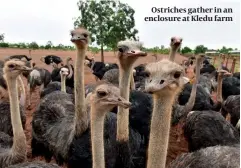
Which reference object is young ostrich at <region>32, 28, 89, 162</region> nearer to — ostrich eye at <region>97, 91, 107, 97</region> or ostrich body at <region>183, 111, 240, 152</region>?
ostrich eye at <region>97, 91, 107, 97</region>

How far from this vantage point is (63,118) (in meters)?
3.95

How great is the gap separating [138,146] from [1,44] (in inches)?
1377

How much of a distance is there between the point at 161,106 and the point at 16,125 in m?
1.53

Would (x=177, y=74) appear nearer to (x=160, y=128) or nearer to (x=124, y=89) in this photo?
(x=160, y=128)

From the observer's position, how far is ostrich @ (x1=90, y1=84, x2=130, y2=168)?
2.44 m

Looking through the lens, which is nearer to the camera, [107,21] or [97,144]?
[97,144]

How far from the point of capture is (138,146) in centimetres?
339

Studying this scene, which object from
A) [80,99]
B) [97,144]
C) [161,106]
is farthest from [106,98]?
[80,99]

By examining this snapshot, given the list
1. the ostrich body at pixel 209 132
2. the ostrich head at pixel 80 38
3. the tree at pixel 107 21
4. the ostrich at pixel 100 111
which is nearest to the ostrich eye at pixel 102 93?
the ostrich at pixel 100 111

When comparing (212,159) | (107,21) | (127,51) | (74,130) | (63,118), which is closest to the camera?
(212,159)

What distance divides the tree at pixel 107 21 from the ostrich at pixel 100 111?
11.8 metres

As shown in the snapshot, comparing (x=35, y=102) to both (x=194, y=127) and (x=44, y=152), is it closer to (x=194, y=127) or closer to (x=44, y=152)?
(x=44, y=152)

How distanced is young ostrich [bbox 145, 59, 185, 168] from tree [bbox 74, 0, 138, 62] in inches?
477

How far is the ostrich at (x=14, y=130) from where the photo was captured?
315 cm
